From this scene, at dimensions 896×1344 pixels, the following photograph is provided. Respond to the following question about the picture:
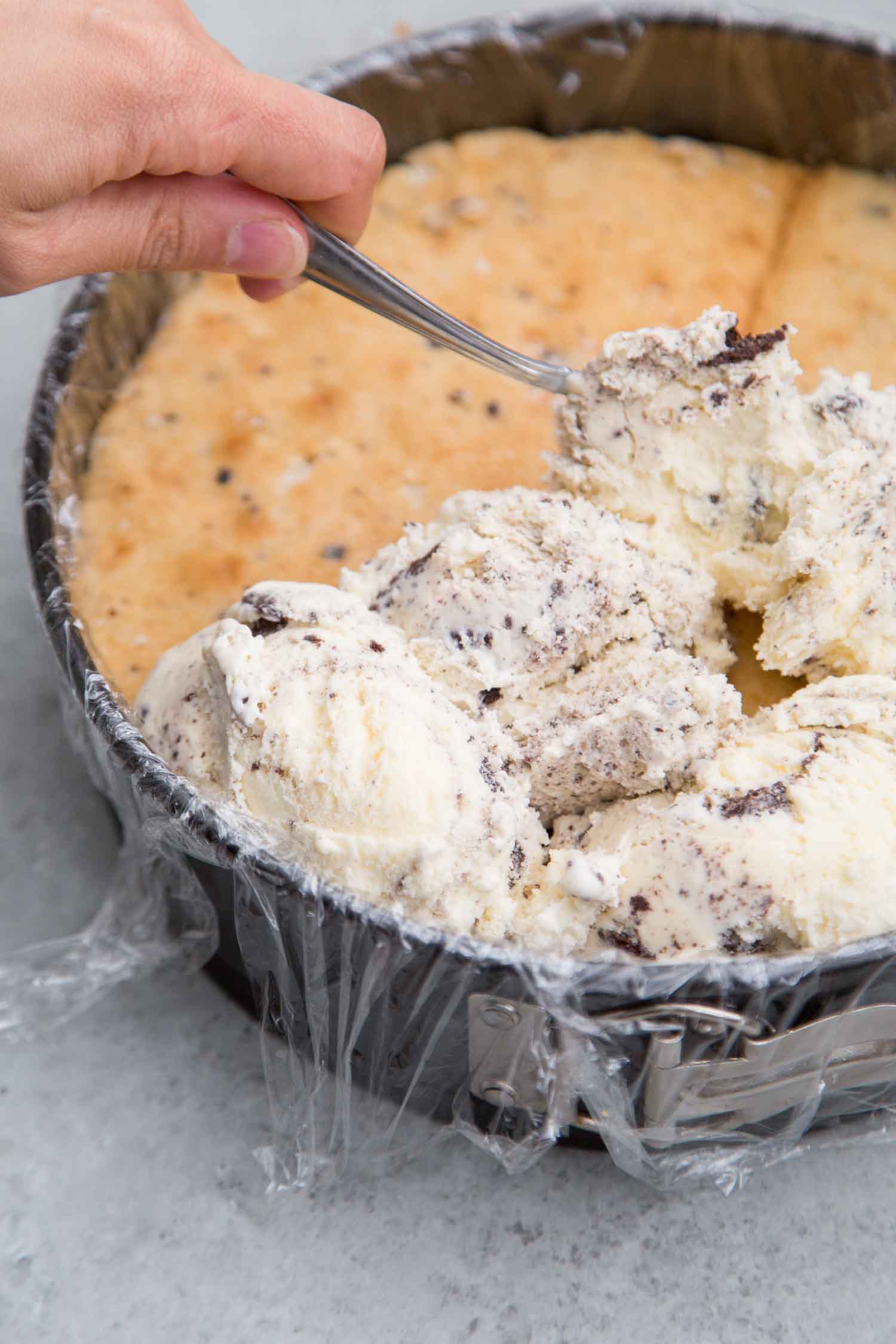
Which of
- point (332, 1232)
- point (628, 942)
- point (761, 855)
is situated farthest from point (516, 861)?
point (332, 1232)

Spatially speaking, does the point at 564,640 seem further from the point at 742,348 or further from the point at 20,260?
the point at 20,260

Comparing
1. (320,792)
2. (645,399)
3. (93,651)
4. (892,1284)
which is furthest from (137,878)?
(892,1284)

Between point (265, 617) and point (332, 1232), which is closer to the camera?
→ point (265, 617)

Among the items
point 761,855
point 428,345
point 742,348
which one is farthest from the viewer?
point 428,345

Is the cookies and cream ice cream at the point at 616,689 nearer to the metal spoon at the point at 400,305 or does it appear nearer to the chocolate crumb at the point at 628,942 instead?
the chocolate crumb at the point at 628,942

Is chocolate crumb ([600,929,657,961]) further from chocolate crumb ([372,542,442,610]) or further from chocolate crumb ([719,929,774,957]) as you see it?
chocolate crumb ([372,542,442,610])

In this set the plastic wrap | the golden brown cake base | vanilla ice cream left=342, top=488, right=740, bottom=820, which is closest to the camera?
the plastic wrap

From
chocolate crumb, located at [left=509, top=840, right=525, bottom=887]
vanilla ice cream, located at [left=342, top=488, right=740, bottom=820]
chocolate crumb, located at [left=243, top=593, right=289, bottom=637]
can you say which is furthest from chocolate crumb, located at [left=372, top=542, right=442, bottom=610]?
chocolate crumb, located at [left=509, top=840, right=525, bottom=887]
